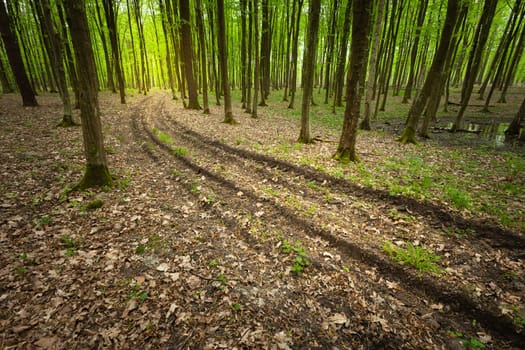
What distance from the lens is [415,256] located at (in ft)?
14.3

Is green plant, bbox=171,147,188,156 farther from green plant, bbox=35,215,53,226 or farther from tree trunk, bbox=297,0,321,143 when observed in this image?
tree trunk, bbox=297,0,321,143

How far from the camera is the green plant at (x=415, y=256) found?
420 cm

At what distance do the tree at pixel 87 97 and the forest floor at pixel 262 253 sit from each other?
540mm

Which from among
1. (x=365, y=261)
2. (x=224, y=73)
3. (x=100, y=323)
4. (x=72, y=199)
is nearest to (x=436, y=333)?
(x=365, y=261)

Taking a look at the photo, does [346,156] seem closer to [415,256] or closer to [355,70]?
[355,70]

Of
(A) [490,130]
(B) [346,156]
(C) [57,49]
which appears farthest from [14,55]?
(A) [490,130]

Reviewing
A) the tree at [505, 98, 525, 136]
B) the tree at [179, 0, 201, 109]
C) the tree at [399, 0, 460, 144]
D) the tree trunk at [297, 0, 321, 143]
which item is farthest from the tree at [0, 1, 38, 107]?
the tree at [505, 98, 525, 136]

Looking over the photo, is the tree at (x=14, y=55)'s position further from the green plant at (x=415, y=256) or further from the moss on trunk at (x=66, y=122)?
the green plant at (x=415, y=256)

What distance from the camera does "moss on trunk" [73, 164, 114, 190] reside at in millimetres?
6189

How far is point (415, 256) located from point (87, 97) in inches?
335

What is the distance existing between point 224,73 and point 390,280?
47.6 feet

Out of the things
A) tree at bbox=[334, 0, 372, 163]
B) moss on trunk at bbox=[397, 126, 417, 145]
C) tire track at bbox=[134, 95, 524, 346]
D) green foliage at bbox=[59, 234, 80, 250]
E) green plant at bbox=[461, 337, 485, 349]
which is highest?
tree at bbox=[334, 0, 372, 163]

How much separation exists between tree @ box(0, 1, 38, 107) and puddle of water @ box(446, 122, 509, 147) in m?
28.6

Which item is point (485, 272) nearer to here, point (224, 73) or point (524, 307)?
point (524, 307)
